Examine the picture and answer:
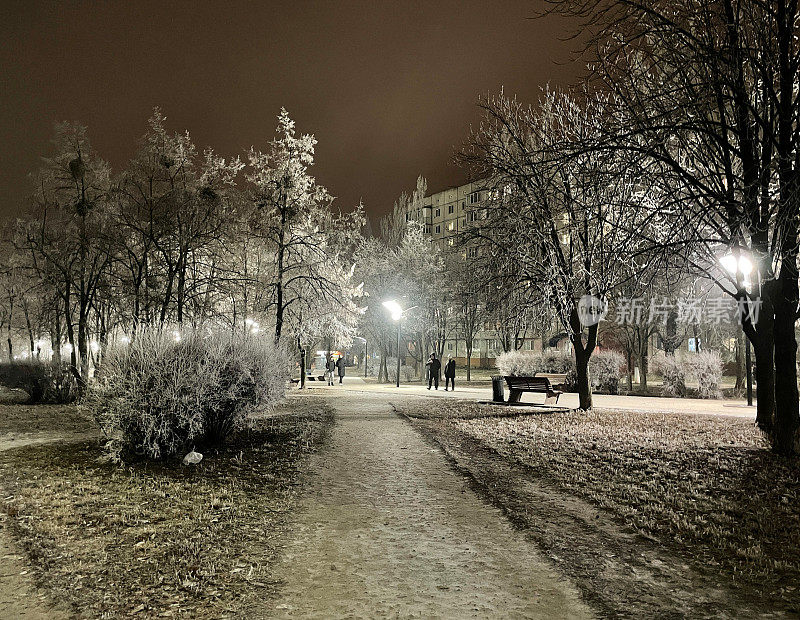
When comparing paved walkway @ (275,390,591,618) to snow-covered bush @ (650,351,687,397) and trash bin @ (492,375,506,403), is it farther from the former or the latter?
snow-covered bush @ (650,351,687,397)

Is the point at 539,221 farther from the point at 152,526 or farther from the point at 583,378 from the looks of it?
the point at 152,526

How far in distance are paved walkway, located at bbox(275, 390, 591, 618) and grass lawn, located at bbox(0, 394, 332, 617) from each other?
1.15 feet

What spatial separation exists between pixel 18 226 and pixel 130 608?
1190 inches

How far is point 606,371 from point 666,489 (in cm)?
1964

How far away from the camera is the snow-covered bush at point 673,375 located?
78.2 feet

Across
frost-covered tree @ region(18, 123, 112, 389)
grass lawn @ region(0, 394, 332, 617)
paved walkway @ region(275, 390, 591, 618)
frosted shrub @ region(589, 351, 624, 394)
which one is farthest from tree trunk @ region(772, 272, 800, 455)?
frost-covered tree @ region(18, 123, 112, 389)

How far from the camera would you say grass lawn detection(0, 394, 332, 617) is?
14.1 feet

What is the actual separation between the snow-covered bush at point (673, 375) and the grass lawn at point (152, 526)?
18823 mm

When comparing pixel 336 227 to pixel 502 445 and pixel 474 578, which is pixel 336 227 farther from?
pixel 474 578

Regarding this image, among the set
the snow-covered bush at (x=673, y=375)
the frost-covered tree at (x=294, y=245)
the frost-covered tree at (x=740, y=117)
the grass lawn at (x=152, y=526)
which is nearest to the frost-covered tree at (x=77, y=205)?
the frost-covered tree at (x=294, y=245)

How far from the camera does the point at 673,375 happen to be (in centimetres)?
2414

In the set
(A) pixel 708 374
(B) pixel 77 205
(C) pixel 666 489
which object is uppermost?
(B) pixel 77 205

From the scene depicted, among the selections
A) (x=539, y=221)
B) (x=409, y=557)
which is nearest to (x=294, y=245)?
(x=539, y=221)

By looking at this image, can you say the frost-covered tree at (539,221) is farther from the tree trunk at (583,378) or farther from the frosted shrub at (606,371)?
the frosted shrub at (606,371)
